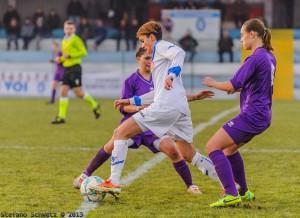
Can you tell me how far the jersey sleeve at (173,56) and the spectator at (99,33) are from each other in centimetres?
2128

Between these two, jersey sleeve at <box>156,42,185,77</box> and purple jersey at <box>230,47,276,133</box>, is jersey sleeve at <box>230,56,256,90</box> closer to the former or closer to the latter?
purple jersey at <box>230,47,276,133</box>

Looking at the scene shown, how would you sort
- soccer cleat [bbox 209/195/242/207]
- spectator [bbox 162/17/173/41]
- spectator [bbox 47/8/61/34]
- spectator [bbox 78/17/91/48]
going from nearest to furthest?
soccer cleat [bbox 209/195/242/207] → spectator [bbox 162/17/173/41] → spectator [bbox 78/17/91/48] → spectator [bbox 47/8/61/34]

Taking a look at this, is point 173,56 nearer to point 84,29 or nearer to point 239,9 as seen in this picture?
point 84,29

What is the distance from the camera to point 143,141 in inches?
318

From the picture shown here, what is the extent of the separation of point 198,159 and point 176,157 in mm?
226

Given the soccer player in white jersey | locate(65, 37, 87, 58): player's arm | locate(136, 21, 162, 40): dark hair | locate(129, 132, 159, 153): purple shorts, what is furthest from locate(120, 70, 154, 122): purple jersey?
locate(65, 37, 87, 58): player's arm

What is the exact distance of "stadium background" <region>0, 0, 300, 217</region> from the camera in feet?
24.5

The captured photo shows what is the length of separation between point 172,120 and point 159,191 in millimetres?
999

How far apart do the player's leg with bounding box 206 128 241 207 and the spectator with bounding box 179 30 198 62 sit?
63.3 feet

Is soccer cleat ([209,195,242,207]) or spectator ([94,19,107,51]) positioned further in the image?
spectator ([94,19,107,51])

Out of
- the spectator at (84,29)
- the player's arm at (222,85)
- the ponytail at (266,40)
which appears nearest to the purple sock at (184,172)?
the player's arm at (222,85)

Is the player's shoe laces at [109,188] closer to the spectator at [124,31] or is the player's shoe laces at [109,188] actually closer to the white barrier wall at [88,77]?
the white barrier wall at [88,77]

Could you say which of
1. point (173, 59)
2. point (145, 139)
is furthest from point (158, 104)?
point (145, 139)

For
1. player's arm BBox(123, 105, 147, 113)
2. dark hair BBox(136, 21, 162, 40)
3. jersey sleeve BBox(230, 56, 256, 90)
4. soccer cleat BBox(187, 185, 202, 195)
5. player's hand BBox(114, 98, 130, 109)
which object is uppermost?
dark hair BBox(136, 21, 162, 40)
